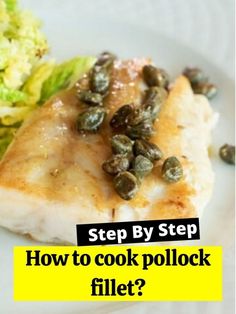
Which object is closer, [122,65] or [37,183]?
[37,183]

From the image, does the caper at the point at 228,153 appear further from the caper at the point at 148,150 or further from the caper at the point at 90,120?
the caper at the point at 90,120

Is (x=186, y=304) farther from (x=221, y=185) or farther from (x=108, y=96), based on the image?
(x=108, y=96)

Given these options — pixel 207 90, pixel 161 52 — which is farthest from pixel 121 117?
pixel 161 52

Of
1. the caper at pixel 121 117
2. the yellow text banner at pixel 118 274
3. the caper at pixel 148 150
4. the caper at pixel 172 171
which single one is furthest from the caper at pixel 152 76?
the yellow text banner at pixel 118 274

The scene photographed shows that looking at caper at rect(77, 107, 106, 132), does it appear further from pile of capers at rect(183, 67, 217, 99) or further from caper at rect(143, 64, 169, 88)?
pile of capers at rect(183, 67, 217, 99)

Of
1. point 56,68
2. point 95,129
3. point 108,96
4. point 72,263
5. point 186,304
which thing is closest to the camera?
point 186,304

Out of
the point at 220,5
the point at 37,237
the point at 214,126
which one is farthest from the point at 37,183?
the point at 220,5
